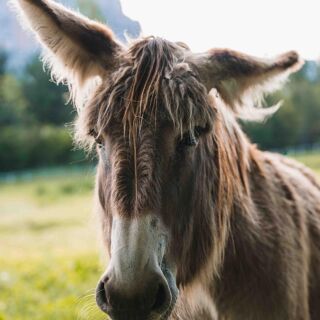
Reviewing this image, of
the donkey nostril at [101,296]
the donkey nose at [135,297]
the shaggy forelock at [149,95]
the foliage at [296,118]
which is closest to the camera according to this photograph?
the donkey nose at [135,297]

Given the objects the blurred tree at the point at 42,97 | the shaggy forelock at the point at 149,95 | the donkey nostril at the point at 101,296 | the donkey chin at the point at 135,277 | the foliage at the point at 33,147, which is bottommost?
the foliage at the point at 33,147

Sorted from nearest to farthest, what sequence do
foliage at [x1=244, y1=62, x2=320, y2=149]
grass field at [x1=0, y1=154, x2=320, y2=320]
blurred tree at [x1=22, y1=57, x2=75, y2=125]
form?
grass field at [x1=0, y1=154, x2=320, y2=320]
foliage at [x1=244, y1=62, x2=320, y2=149]
blurred tree at [x1=22, y1=57, x2=75, y2=125]

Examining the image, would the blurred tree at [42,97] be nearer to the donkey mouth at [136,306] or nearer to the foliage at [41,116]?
the foliage at [41,116]

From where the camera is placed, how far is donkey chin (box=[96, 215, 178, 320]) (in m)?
2.49

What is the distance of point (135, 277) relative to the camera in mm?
2488

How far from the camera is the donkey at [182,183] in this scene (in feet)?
8.76

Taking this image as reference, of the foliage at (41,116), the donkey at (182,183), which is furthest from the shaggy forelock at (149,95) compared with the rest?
the foliage at (41,116)

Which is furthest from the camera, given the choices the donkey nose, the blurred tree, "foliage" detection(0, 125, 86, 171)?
"foliage" detection(0, 125, 86, 171)

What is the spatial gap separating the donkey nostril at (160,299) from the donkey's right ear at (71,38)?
1219 millimetres

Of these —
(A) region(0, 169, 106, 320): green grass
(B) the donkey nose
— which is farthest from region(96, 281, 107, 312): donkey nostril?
(A) region(0, 169, 106, 320): green grass

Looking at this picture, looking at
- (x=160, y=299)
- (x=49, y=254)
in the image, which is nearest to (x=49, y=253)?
(x=49, y=254)

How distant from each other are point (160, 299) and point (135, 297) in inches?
5.9

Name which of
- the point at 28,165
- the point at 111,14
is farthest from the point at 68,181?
the point at 111,14

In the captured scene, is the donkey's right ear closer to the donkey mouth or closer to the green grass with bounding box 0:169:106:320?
the green grass with bounding box 0:169:106:320
